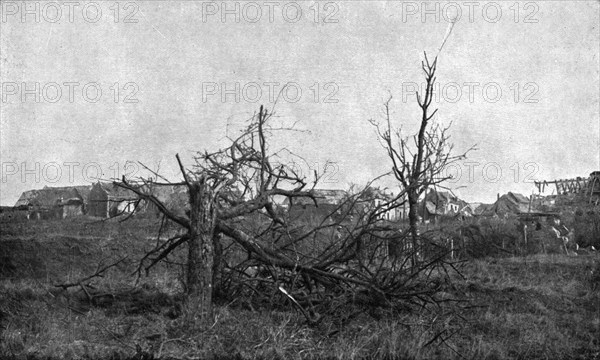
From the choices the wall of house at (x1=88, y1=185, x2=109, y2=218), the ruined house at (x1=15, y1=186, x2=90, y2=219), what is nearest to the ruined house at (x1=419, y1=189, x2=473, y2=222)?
the wall of house at (x1=88, y1=185, x2=109, y2=218)

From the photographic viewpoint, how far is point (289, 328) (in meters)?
6.17

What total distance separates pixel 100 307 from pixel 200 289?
2.00 m

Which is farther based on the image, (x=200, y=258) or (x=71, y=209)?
(x=71, y=209)

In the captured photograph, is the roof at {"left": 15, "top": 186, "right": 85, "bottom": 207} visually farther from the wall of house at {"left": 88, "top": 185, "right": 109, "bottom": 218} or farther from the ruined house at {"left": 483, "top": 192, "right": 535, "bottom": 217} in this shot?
the ruined house at {"left": 483, "top": 192, "right": 535, "bottom": 217}

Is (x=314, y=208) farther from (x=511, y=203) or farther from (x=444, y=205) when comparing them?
(x=511, y=203)

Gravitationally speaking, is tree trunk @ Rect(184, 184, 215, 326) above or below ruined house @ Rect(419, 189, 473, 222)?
above

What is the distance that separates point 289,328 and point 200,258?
50.9 inches

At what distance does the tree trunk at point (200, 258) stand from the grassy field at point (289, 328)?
0.22 metres

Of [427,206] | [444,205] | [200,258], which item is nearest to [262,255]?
[200,258]

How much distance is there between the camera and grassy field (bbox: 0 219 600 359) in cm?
548

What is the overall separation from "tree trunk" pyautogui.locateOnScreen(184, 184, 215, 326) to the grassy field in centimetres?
22

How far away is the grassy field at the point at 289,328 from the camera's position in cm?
548

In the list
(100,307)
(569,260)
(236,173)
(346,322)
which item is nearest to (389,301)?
(346,322)

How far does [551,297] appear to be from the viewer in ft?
31.2
